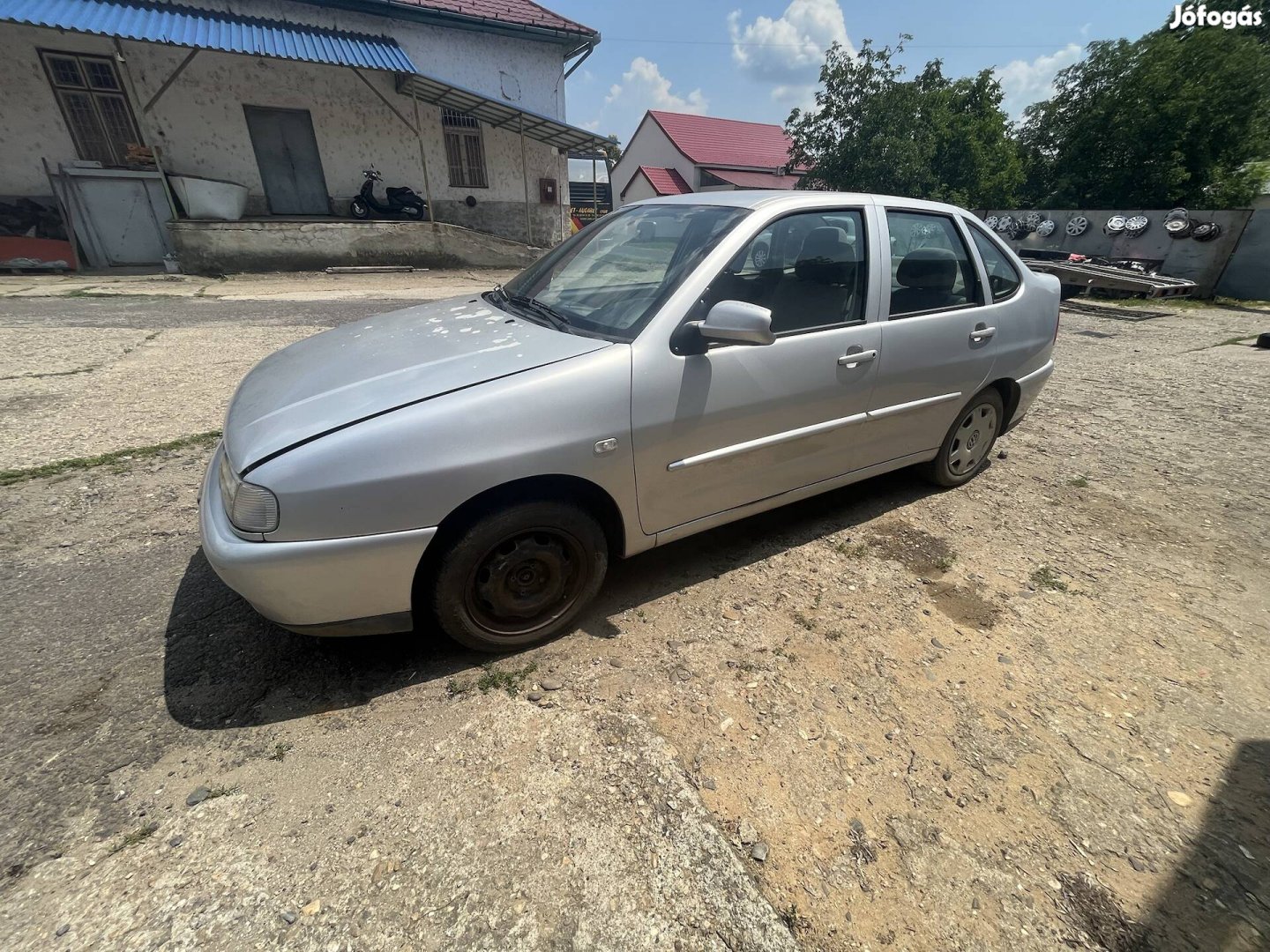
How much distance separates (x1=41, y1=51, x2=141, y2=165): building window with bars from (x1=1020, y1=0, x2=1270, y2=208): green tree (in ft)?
85.3

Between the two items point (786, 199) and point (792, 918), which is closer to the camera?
point (792, 918)

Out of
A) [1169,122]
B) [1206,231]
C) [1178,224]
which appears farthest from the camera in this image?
[1169,122]

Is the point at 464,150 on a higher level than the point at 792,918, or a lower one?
higher

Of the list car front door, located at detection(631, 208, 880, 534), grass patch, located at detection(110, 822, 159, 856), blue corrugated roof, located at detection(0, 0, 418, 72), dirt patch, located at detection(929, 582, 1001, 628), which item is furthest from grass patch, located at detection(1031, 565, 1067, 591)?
blue corrugated roof, located at detection(0, 0, 418, 72)

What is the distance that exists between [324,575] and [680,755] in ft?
4.19

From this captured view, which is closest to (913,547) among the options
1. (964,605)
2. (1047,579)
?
(964,605)

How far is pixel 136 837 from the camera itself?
1.58 metres

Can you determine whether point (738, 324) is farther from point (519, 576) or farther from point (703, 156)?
point (703, 156)

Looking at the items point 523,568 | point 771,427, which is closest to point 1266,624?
point 771,427

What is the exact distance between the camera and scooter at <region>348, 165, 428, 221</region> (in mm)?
13719

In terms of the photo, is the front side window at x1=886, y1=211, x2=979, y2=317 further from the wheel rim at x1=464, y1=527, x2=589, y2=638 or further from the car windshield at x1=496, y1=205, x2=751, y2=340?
the wheel rim at x1=464, y1=527, x2=589, y2=638

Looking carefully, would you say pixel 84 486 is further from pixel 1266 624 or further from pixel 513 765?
pixel 1266 624

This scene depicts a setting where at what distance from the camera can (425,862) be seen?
1555 mm

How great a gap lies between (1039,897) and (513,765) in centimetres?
149
